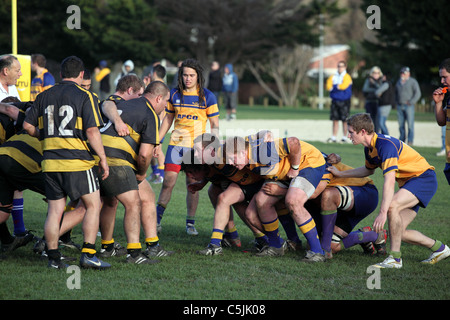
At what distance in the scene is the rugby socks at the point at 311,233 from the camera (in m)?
6.21

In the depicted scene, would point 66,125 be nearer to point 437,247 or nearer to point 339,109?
point 437,247

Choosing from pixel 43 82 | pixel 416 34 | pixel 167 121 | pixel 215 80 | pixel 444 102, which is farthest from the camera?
pixel 416 34

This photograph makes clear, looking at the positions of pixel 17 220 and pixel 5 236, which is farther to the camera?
pixel 17 220

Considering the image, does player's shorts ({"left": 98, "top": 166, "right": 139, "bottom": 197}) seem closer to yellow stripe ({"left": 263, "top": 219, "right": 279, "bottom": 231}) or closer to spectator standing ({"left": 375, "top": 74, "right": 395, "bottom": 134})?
yellow stripe ({"left": 263, "top": 219, "right": 279, "bottom": 231})

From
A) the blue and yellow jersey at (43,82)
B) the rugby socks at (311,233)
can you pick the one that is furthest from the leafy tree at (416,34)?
the rugby socks at (311,233)

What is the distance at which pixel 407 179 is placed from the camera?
20.8ft

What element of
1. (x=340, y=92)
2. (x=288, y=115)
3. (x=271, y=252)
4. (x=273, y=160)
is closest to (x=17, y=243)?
(x=271, y=252)

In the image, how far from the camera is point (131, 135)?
20.2 feet

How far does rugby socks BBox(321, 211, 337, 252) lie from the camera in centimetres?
638

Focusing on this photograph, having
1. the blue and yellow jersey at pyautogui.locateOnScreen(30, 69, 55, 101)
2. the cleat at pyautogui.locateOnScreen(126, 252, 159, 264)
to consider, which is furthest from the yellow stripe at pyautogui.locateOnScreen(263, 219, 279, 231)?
the blue and yellow jersey at pyautogui.locateOnScreen(30, 69, 55, 101)

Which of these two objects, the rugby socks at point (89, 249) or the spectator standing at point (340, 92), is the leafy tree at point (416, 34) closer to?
the spectator standing at point (340, 92)

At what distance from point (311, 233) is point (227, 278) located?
1.12 meters

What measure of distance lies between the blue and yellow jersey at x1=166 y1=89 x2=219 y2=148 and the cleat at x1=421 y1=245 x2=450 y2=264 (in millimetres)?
3251

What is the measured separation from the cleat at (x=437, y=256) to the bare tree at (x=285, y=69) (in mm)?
44114
